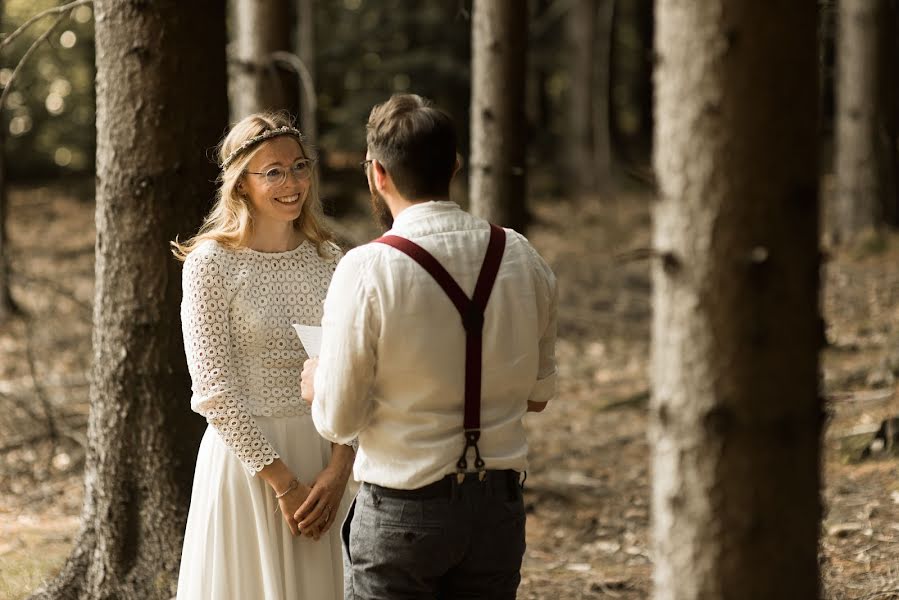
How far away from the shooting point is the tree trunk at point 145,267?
4324mm

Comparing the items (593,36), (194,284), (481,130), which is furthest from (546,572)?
(593,36)

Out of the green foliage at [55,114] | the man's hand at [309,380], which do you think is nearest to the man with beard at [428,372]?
the man's hand at [309,380]

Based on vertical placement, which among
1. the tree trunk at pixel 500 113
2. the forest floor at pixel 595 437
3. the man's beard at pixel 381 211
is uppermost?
the tree trunk at pixel 500 113

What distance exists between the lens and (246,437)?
11.2 feet

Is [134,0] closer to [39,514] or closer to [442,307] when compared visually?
[442,307]

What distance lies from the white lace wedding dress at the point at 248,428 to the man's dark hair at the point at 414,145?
933 millimetres

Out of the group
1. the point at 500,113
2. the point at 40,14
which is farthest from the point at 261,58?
the point at 40,14

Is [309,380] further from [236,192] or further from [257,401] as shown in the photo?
[236,192]

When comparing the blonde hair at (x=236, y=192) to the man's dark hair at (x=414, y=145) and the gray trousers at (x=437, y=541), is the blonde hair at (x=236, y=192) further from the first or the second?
the gray trousers at (x=437, y=541)

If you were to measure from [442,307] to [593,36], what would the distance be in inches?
791

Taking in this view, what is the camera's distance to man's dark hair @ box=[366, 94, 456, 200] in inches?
107

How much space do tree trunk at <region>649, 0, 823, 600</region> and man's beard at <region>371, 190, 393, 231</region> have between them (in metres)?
0.87

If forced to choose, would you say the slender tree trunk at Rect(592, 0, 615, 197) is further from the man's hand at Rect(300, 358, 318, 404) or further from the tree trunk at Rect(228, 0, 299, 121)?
the man's hand at Rect(300, 358, 318, 404)

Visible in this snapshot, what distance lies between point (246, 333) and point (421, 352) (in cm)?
100
